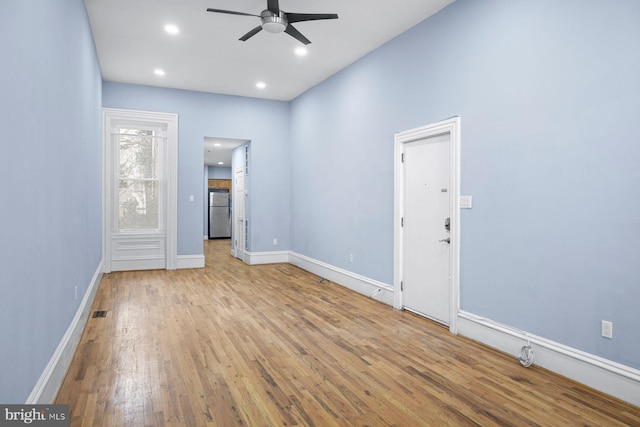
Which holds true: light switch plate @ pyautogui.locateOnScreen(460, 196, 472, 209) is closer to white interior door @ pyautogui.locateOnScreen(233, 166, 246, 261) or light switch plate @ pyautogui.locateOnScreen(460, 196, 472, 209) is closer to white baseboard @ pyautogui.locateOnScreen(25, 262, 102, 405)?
white baseboard @ pyautogui.locateOnScreen(25, 262, 102, 405)

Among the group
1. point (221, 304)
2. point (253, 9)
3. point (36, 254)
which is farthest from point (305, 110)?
point (36, 254)

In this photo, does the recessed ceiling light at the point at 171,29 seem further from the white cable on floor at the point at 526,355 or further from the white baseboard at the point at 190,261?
the white cable on floor at the point at 526,355

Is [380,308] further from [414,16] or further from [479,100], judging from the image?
[414,16]

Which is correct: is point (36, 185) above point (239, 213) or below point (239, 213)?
above

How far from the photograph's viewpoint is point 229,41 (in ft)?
16.0

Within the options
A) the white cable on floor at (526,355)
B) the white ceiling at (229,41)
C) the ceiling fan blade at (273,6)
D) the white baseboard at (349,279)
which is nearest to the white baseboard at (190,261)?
the white baseboard at (349,279)

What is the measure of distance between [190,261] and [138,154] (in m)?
2.18

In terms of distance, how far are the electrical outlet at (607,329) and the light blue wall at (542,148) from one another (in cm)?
3

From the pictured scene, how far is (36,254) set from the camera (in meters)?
2.03

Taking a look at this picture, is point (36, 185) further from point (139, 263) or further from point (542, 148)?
point (139, 263)

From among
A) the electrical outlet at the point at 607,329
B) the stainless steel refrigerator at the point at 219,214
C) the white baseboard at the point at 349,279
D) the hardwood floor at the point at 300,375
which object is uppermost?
the stainless steel refrigerator at the point at 219,214

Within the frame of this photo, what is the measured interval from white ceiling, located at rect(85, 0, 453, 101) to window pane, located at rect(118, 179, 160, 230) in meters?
1.83

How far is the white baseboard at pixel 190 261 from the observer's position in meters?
7.05

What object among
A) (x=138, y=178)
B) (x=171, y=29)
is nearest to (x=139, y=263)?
(x=138, y=178)
